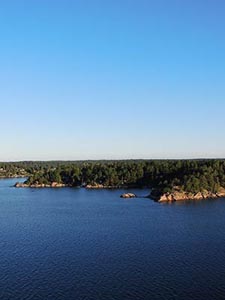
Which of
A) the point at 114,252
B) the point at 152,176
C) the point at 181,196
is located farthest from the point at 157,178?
the point at 114,252

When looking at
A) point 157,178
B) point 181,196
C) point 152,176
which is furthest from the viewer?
point 152,176

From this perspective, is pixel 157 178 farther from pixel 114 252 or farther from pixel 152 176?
pixel 114 252

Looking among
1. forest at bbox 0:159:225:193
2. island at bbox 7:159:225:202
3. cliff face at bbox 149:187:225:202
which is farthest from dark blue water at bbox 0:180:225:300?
forest at bbox 0:159:225:193

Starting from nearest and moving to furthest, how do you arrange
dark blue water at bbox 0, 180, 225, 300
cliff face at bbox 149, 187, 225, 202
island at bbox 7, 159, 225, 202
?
1. dark blue water at bbox 0, 180, 225, 300
2. cliff face at bbox 149, 187, 225, 202
3. island at bbox 7, 159, 225, 202

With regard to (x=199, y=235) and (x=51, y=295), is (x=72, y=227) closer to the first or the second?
(x=199, y=235)

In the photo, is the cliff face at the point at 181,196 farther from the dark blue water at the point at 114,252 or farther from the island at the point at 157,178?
the dark blue water at the point at 114,252

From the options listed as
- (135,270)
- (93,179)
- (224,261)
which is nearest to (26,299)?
(135,270)

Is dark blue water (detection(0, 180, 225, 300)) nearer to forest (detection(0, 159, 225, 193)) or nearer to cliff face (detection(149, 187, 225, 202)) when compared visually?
cliff face (detection(149, 187, 225, 202))
